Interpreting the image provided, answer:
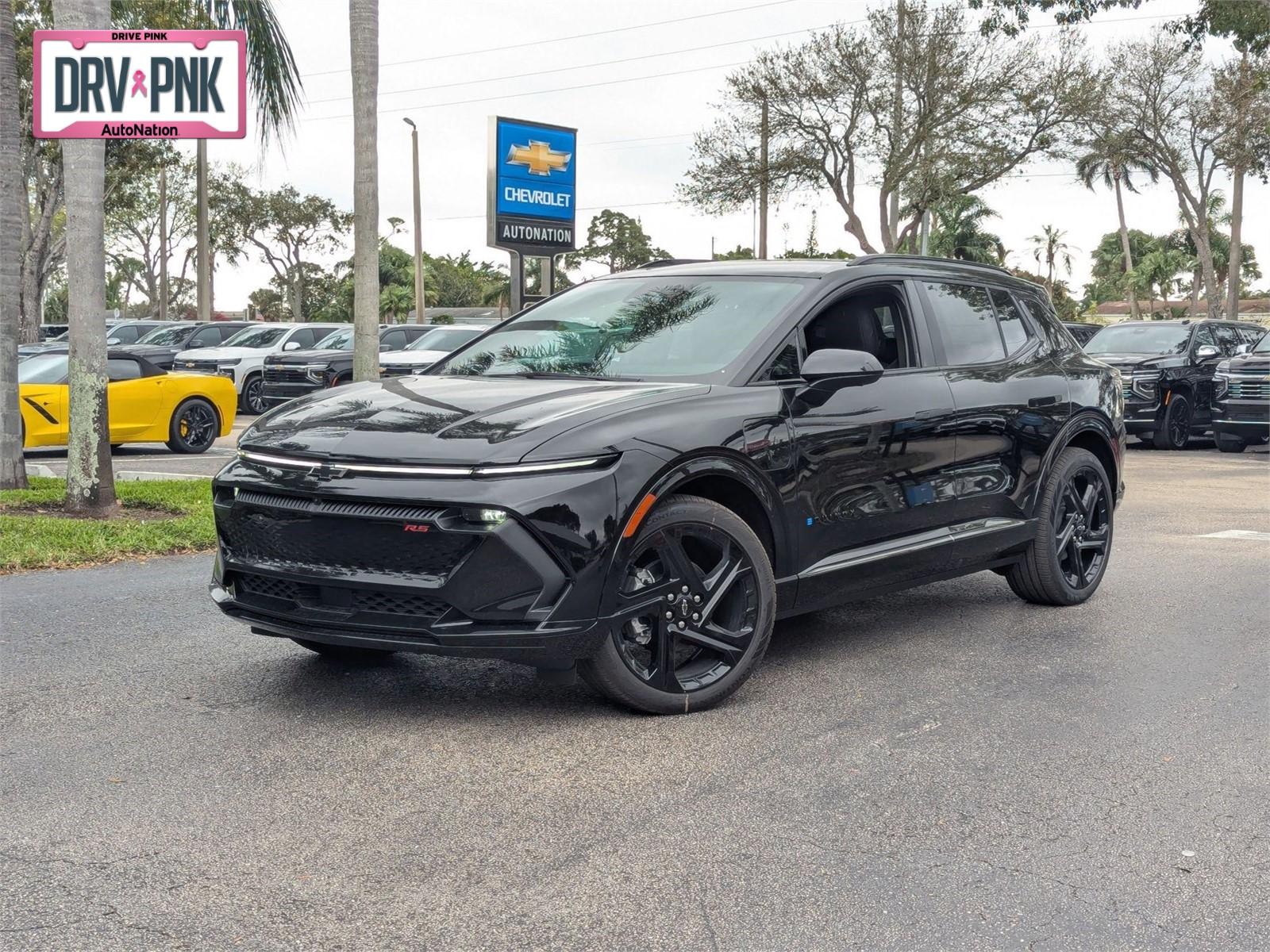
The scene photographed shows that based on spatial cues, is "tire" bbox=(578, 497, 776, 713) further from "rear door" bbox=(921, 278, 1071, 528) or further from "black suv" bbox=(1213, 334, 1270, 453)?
"black suv" bbox=(1213, 334, 1270, 453)

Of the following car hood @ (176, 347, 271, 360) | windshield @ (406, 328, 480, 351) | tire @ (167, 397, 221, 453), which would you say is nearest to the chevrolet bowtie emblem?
tire @ (167, 397, 221, 453)

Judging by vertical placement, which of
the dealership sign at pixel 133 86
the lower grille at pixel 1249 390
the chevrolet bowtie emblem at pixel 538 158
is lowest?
the lower grille at pixel 1249 390

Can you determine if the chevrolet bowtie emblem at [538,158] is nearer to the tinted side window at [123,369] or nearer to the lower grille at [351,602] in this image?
the tinted side window at [123,369]

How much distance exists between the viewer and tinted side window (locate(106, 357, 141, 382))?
16.5 m

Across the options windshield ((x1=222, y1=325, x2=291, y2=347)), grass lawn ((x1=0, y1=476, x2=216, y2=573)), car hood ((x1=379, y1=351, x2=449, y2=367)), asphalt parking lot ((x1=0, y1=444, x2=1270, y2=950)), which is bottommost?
asphalt parking lot ((x1=0, y1=444, x2=1270, y2=950))

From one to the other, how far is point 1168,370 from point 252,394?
51.1 ft

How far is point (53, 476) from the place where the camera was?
→ 544 inches

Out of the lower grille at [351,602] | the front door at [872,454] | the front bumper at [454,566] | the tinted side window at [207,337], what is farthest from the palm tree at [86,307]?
the tinted side window at [207,337]

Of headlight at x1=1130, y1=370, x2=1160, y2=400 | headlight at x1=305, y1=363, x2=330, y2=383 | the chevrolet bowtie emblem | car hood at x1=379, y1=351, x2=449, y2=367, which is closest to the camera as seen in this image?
the chevrolet bowtie emblem

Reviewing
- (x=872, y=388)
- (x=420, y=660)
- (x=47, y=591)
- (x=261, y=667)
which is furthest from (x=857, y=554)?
(x=47, y=591)

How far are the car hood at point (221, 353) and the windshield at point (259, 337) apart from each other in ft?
2.38

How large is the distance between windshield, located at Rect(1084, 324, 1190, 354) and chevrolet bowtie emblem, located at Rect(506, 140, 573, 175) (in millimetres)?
8844

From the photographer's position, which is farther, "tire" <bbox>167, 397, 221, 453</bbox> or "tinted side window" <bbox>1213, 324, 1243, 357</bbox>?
"tinted side window" <bbox>1213, 324, 1243, 357</bbox>

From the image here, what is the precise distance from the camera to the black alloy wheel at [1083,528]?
731cm
